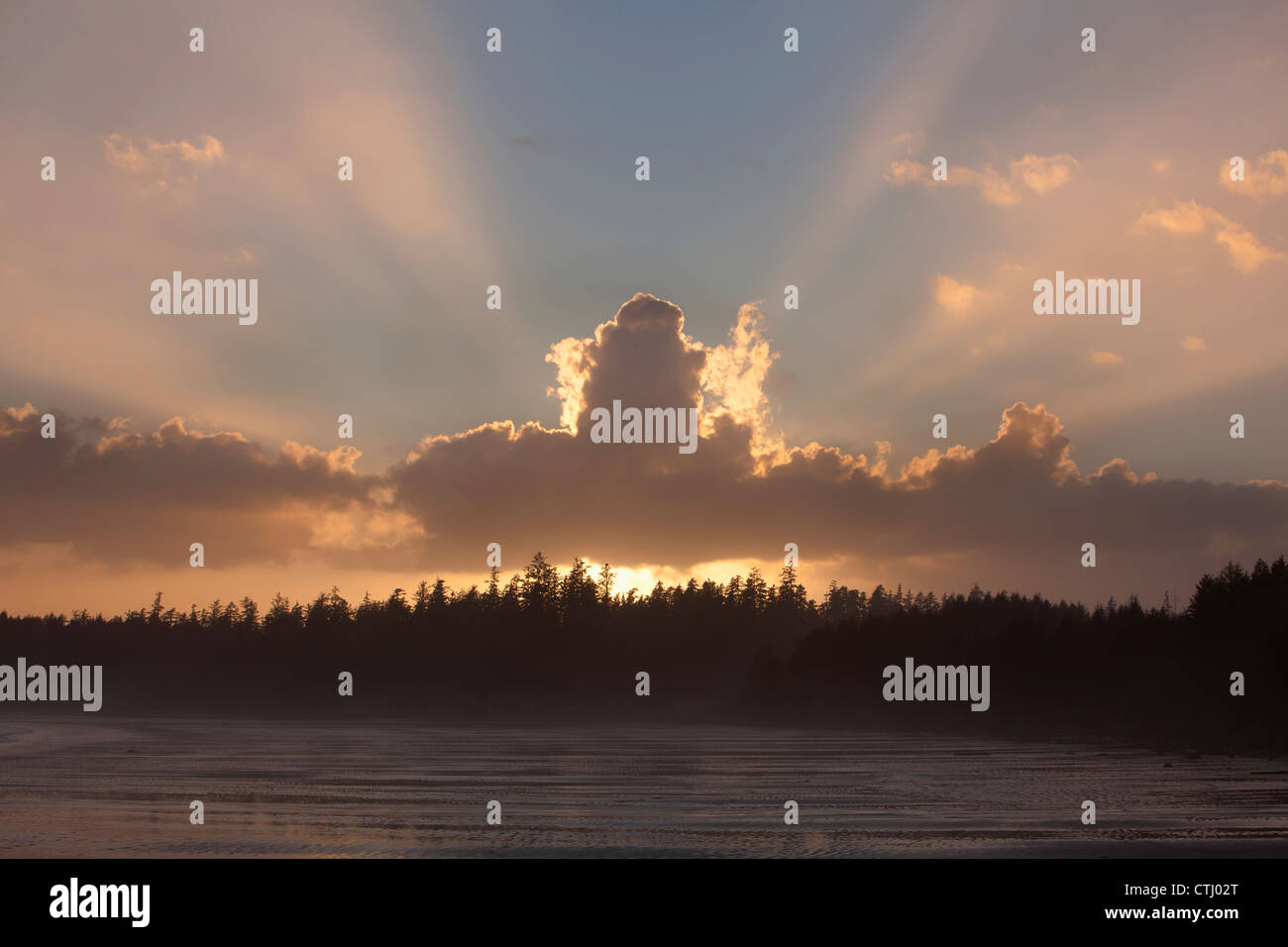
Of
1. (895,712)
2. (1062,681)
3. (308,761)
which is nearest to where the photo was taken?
(308,761)
